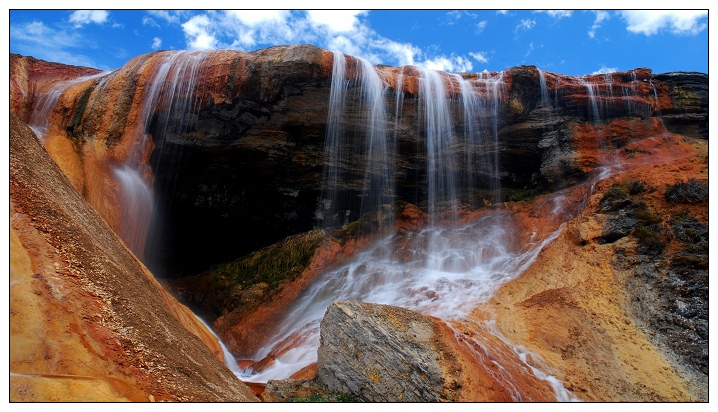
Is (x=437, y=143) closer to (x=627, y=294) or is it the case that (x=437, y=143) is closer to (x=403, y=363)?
(x=627, y=294)

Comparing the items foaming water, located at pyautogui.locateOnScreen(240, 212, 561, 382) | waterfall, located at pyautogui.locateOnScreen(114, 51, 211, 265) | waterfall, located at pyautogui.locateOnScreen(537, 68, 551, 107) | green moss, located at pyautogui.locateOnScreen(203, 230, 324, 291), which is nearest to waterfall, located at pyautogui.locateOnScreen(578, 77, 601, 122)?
waterfall, located at pyautogui.locateOnScreen(537, 68, 551, 107)

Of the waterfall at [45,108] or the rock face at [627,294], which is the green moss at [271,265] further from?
the rock face at [627,294]

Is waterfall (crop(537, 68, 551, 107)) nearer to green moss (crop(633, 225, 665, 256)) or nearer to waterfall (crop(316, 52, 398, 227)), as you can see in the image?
waterfall (crop(316, 52, 398, 227))

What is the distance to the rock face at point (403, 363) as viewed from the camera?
28.2ft

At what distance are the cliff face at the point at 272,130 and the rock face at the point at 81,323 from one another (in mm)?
6794

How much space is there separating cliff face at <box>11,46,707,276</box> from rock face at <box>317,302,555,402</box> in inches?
367

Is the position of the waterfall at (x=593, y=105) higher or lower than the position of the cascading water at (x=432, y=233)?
higher

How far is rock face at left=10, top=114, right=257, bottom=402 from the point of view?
21.0 feet

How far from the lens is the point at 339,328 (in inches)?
385

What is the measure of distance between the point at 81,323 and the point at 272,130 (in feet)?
39.0

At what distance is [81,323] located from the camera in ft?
23.6

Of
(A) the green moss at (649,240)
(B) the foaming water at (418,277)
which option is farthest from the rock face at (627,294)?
(B) the foaming water at (418,277)

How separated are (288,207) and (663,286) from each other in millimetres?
13614

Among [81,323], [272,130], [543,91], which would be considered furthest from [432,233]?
[81,323]
